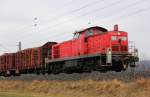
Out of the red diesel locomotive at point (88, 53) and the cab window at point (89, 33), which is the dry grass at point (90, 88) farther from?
the cab window at point (89, 33)

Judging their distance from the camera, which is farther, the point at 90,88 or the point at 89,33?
the point at 89,33

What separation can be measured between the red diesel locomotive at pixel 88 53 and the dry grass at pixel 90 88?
321cm

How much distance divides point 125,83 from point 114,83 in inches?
23.8

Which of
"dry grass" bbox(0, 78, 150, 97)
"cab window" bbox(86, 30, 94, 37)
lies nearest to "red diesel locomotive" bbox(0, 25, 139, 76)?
"cab window" bbox(86, 30, 94, 37)

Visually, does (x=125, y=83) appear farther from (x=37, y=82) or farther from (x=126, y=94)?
(x=37, y=82)

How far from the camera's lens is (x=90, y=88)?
22234mm

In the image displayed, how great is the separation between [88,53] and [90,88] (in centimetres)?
813

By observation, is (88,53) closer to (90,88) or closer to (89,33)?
(89,33)

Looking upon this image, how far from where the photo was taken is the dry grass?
19.2m

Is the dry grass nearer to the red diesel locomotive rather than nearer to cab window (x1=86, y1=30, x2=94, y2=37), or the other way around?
the red diesel locomotive

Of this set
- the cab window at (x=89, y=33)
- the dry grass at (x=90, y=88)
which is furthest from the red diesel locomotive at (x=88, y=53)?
the dry grass at (x=90, y=88)

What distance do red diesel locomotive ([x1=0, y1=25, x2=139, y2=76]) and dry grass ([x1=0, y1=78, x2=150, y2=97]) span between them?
321 centimetres

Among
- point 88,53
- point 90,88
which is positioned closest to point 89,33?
point 88,53

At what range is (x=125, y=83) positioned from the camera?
20891mm
